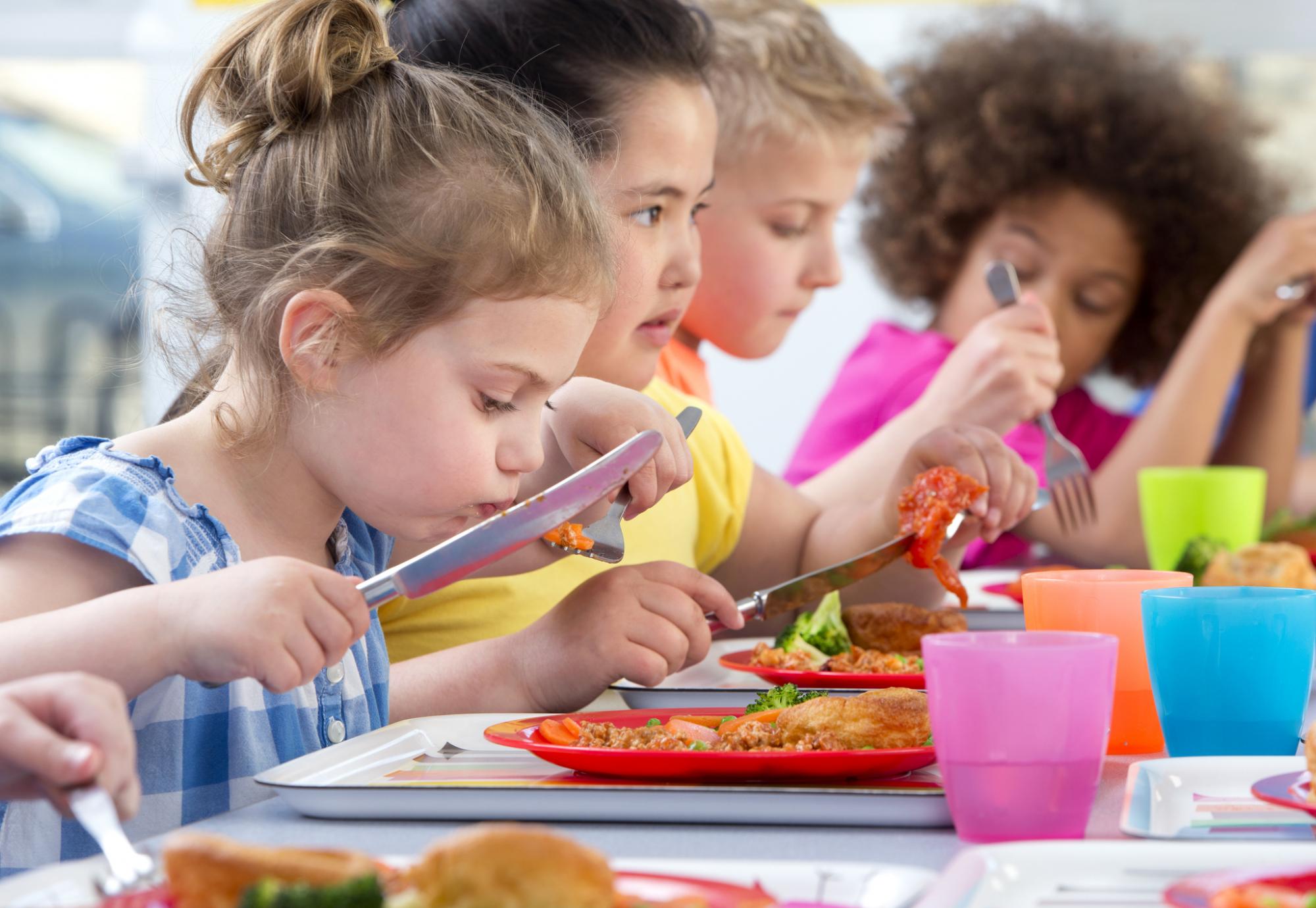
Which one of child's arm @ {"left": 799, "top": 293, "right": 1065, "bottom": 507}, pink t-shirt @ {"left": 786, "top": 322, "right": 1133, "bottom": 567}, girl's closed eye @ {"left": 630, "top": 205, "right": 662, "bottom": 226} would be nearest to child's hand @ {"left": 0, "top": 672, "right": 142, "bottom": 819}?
girl's closed eye @ {"left": 630, "top": 205, "right": 662, "bottom": 226}

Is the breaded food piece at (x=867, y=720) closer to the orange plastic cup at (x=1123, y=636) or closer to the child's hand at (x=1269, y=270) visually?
the orange plastic cup at (x=1123, y=636)

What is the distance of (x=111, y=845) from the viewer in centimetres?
60

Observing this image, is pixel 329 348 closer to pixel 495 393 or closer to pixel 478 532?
pixel 495 393

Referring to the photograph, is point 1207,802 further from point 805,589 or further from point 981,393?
point 981,393

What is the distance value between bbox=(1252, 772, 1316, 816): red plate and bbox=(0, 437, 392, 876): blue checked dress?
26.2 inches

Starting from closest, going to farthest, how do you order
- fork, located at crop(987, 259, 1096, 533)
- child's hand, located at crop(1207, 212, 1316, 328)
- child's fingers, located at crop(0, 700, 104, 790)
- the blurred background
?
child's fingers, located at crop(0, 700, 104, 790)
fork, located at crop(987, 259, 1096, 533)
child's hand, located at crop(1207, 212, 1316, 328)
the blurred background

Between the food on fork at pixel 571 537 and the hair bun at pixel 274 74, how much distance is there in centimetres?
42

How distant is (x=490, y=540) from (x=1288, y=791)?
0.48m

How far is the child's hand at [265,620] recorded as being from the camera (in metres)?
0.80

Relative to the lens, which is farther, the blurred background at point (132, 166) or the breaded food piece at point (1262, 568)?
the blurred background at point (132, 166)

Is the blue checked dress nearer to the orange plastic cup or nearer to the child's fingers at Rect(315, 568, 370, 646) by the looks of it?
the child's fingers at Rect(315, 568, 370, 646)

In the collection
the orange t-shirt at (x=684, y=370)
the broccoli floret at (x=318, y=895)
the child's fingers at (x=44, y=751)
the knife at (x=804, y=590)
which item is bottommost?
the knife at (x=804, y=590)

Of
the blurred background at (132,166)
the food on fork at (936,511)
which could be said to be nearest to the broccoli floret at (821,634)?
the food on fork at (936,511)

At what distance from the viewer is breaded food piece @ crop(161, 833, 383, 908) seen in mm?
505
